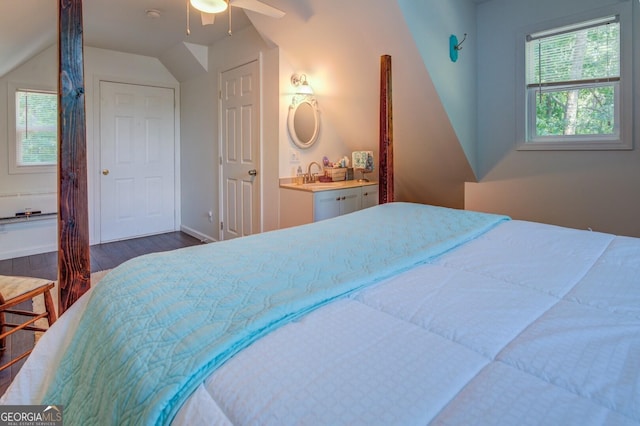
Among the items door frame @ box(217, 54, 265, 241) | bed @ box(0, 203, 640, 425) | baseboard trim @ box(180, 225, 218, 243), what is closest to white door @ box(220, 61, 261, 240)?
door frame @ box(217, 54, 265, 241)

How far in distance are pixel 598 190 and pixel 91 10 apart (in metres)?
4.31

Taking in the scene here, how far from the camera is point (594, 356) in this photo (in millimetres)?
679

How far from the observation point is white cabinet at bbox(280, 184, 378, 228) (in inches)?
128

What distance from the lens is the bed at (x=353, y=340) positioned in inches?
22.9

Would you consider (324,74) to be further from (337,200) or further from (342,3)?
(337,200)

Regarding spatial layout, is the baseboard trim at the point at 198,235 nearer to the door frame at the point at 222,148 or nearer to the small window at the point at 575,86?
the door frame at the point at 222,148

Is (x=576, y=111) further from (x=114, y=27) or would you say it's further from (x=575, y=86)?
(x=114, y=27)

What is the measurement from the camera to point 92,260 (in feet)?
13.0

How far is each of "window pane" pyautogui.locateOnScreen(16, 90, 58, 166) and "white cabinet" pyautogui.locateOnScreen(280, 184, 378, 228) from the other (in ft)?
8.84

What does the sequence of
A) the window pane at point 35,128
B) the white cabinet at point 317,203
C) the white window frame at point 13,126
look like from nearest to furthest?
the white cabinet at point 317,203
the white window frame at point 13,126
the window pane at point 35,128

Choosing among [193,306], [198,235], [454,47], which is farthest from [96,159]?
[193,306]

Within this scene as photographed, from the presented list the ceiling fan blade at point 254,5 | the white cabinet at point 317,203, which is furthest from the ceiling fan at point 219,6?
the white cabinet at point 317,203

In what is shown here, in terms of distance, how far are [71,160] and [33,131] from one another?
3.29m

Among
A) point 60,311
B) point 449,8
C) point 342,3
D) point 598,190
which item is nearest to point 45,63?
point 342,3
